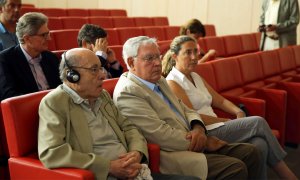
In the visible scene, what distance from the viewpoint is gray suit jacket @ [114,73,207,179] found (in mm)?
1901

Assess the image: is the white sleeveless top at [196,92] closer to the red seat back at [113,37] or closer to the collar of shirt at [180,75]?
the collar of shirt at [180,75]

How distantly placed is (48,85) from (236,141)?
1.19 m

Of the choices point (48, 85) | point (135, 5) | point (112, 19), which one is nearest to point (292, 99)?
point (48, 85)

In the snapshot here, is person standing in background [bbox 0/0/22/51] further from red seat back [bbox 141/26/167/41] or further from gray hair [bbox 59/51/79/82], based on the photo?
red seat back [bbox 141/26/167/41]

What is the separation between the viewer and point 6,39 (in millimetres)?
2779

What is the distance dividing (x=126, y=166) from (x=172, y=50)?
1102 mm

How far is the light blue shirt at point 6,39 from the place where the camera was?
2753 mm

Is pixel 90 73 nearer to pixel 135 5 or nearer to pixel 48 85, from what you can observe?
pixel 48 85

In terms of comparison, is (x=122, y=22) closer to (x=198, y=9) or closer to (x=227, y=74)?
(x=198, y=9)

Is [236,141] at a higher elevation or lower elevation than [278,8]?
lower

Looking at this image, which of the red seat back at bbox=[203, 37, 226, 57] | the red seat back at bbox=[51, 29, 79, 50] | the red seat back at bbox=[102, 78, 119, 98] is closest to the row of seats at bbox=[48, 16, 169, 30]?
the red seat back at bbox=[51, 29, 79, 50]

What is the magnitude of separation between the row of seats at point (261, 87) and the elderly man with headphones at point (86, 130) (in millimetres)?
1371

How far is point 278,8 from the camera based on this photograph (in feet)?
16.7

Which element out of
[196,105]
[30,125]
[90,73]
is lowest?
[196,105]
